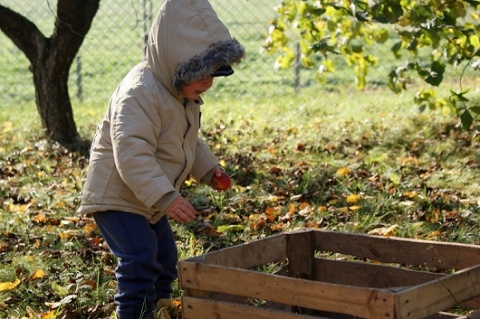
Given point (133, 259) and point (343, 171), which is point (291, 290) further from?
point (343, 171)

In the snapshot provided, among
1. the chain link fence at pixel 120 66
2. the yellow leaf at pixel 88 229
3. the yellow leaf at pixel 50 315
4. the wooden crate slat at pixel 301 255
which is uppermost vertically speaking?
the wooden crate slat at pixel 301 255

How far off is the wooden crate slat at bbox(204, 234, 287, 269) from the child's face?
646mm

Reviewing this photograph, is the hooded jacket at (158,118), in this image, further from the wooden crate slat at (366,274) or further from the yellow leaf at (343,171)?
the yellow leaf at (343,171)

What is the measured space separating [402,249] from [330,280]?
0.38 metres

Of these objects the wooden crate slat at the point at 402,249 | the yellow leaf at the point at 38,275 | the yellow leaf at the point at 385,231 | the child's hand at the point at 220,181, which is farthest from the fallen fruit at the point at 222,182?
the yellow leaf at the point at 385,231

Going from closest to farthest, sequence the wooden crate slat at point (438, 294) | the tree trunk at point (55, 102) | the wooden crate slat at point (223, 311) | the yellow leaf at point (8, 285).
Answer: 1. the wooden crate slat at point (438, 294)
2. the wooden crate slat at point (223, 311)
3. the yellow leaf at point (8, 285)
4. the tree trunk at point (55, 102)

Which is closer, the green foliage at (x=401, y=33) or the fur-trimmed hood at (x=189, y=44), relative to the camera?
the fur-trimmed hood at (x=189, y=44)

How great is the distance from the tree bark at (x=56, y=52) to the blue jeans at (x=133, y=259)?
159 inches

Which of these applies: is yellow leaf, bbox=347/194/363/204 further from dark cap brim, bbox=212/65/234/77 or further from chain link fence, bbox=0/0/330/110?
chain link fence, bbox=0/0/330/110

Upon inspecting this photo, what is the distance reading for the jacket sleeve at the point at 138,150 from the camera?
345 centimetres

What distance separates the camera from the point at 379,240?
3686 mm

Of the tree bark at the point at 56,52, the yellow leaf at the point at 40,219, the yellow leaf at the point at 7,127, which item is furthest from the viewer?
the yellow leaf at the point at 7,127

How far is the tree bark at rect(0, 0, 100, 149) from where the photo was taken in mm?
7477

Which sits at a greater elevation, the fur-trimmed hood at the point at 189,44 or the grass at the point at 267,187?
the fur-trimmed hood at the point at 189,44
